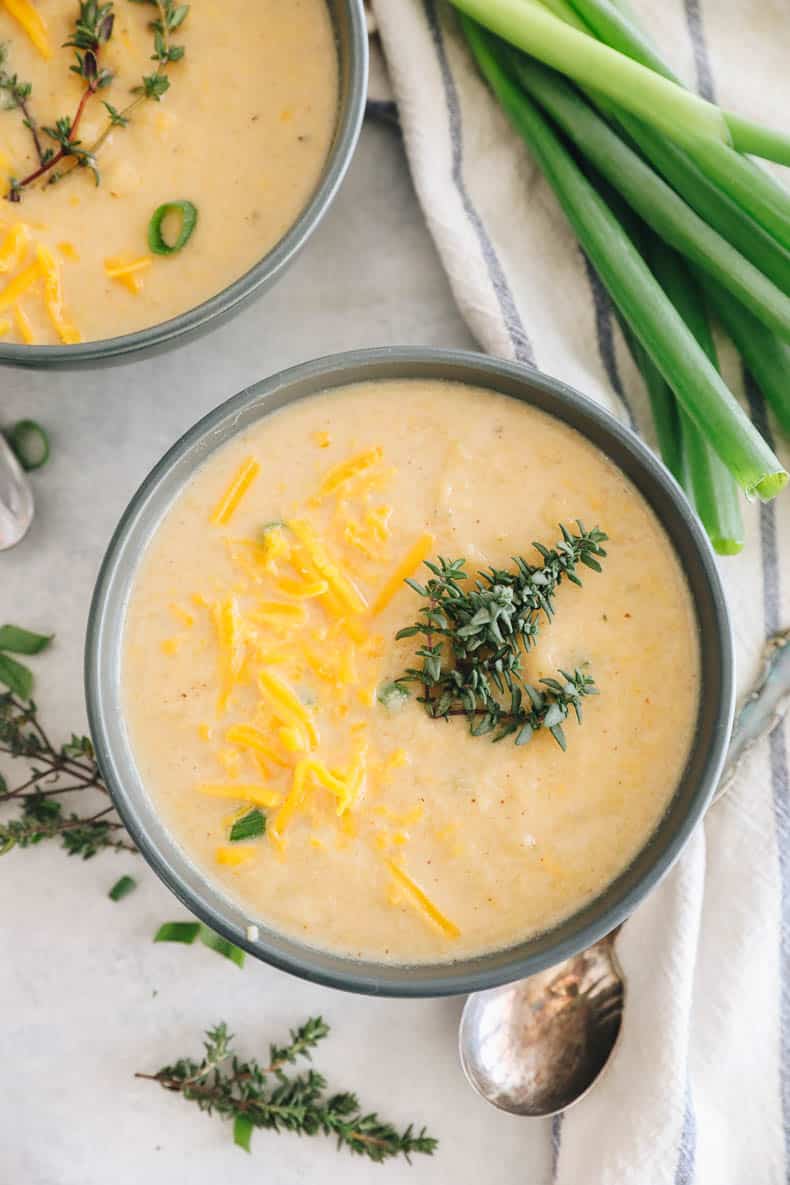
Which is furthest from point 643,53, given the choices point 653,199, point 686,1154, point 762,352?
point 686,1154

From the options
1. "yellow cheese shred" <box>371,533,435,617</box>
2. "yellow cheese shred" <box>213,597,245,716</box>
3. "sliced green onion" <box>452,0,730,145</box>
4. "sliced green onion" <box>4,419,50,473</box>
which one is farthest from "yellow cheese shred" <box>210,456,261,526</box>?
"sliced green onion" <box>452,0,730,145</box>

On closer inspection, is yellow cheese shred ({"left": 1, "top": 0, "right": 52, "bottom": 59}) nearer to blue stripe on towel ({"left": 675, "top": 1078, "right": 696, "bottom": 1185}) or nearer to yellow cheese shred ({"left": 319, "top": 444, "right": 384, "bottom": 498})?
yellow cheese shred ({"left": 319, "top": 444, "right": 384, "bottom": 498})

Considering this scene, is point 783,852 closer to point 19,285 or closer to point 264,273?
point 264,273

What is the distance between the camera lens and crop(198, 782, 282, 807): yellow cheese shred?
1.42 m

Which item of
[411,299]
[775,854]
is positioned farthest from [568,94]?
[775,854]

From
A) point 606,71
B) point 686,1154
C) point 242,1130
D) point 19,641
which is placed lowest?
point 242,1130

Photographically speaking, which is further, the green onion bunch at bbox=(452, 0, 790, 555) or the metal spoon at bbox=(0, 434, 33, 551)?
the metal spoon at bbox=(0, 434, 33, 551)

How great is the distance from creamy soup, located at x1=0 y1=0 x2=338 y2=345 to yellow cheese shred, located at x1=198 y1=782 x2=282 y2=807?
65 centimetres

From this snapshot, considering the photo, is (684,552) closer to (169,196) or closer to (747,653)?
(747,653)

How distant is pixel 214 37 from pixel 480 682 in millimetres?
1002

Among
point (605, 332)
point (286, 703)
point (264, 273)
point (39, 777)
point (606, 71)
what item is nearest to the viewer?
point (286, 703)

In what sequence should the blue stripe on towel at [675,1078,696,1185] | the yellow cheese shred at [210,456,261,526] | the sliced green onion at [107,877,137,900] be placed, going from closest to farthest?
the yellow cheese shred at [210,456,261,526]
the blue stripe on towel at [675,1078,696,1185]
the sliced green onion at [107,877,137,900]

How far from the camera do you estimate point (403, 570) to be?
56.9 inches

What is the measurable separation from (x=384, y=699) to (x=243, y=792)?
0.67ft
